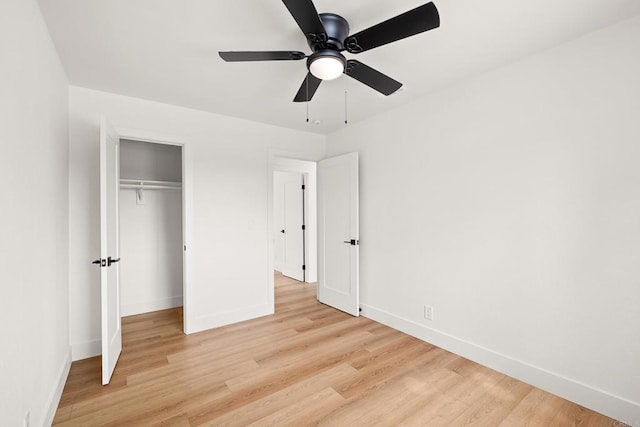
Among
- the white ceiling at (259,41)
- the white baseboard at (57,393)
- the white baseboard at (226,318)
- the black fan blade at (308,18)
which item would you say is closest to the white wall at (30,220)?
the white baseboard at (57,393)

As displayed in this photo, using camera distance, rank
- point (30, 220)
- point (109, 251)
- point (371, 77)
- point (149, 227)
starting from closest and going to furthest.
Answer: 1. point (30, 220)
2. point (371, 77)
3. point (109, 251)
4. point (149, 227)

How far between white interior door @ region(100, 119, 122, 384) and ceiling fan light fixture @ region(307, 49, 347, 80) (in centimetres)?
178

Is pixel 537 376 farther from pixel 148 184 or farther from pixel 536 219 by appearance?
pixel 148 184

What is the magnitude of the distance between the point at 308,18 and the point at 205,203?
8.15ft

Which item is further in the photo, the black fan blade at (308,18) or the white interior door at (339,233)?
the white interior door at (339,233)

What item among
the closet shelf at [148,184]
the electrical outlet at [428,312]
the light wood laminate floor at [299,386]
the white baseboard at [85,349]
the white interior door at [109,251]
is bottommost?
the light wood laminate floor at [299,386]

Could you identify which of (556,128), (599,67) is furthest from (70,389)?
(599,67)

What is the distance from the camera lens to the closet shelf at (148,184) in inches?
142

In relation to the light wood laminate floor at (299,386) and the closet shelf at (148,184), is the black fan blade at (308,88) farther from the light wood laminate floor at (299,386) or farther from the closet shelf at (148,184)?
the closet shelf at (148,184)

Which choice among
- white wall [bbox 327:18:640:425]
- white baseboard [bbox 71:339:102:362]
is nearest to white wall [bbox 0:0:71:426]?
white baseboard [bbox 71:339:102:362]

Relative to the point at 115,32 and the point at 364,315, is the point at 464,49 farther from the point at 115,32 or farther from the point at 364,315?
the point at 364,315

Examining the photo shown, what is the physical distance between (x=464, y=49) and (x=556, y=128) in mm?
890

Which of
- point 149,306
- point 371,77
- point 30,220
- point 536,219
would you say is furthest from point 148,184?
point 536,219

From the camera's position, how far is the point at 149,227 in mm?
3914
